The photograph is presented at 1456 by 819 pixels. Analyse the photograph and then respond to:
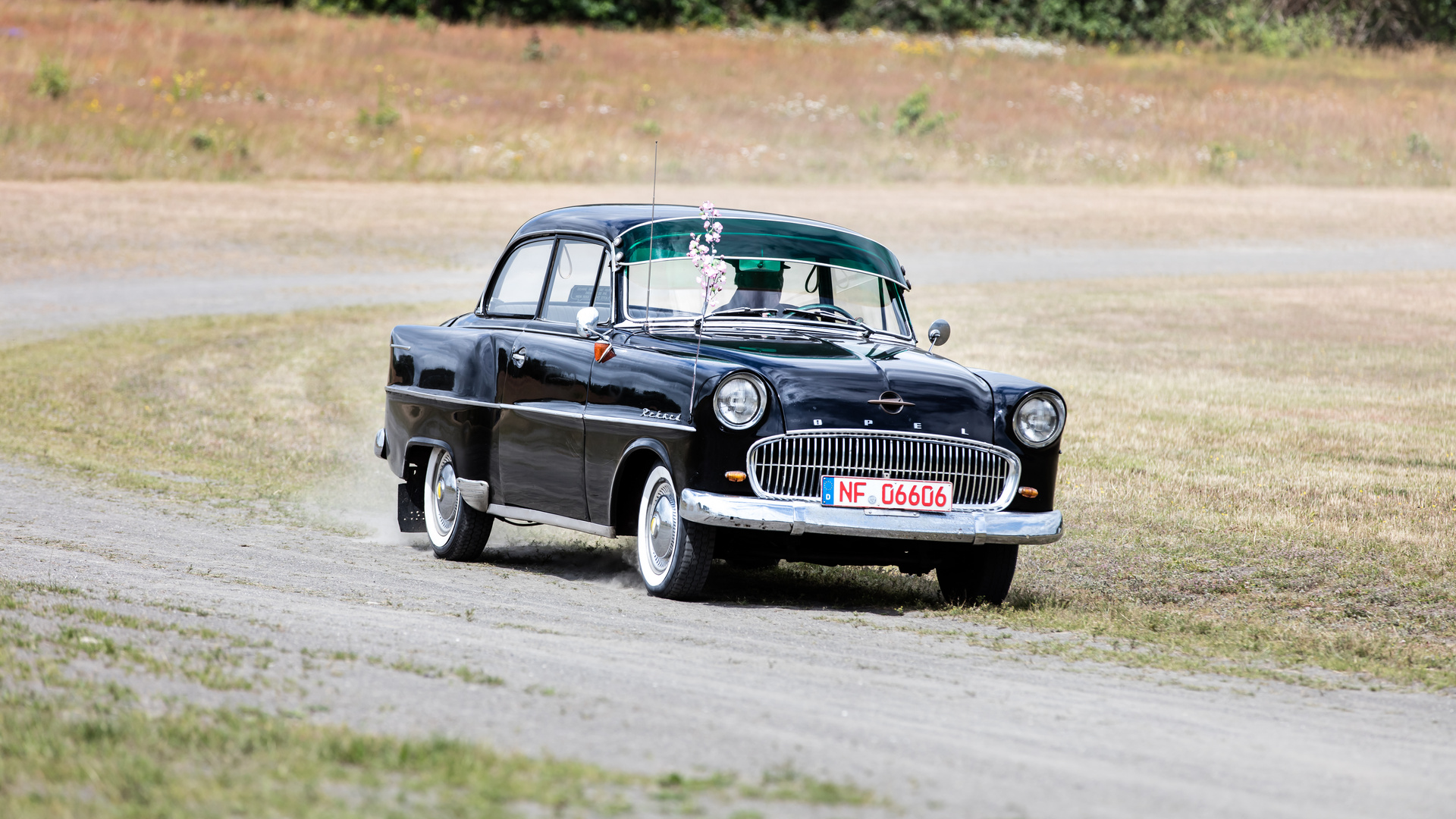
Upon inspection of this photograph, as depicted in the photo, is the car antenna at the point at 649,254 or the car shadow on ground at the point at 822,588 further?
the car antenna at the point at 649,254

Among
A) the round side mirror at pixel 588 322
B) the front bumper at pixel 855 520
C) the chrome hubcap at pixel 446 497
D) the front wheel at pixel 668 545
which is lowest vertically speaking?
the chrome hubcap at pixel 446 497

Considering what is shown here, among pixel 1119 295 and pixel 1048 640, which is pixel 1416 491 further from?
pixel 1119 295

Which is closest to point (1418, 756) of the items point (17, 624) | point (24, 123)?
point (17, 624)

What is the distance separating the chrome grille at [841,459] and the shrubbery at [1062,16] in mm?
54006

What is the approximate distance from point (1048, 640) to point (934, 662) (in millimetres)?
888

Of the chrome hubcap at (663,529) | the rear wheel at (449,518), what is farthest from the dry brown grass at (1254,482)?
the rear wheel at (449,518)

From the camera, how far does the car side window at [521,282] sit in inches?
384

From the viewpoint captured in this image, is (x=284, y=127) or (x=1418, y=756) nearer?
(x=1418, y=756)

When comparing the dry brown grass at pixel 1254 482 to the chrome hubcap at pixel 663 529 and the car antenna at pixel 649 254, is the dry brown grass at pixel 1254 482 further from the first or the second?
the car antenna at pixel 649 254

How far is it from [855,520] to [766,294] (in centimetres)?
178

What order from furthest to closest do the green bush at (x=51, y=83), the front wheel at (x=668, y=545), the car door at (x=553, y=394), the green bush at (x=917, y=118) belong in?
the green bush at (x=917, y=118)
the green bush at (x=51, y=83)
the car door at (x=553, y=394)
the front wheel at (x=668, y=545)

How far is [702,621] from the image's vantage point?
7.43 m

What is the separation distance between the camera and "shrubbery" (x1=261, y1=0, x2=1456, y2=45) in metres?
60.8

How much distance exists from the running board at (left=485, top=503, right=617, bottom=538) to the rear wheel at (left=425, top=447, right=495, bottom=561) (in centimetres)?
24
